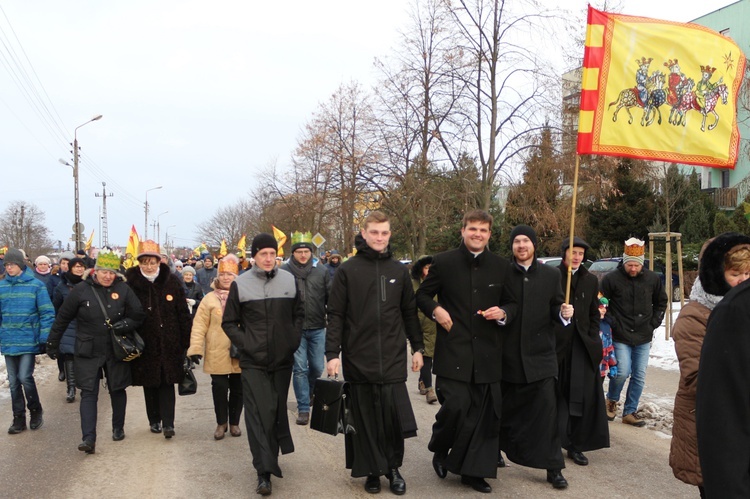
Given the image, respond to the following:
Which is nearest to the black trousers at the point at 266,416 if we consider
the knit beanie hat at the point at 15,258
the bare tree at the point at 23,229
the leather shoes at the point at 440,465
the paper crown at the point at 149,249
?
the leather shoes at the point at 440,465

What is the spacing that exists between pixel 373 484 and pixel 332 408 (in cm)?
69

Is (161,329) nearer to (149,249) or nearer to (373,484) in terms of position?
(149,249)

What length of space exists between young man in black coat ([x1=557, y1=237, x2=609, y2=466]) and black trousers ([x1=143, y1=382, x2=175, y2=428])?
3946 millimetres

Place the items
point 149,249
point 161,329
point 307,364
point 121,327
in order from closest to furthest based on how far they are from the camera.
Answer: point 121,327 < point 161,329 < point 149,249 < point 307,364

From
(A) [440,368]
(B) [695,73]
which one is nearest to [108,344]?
(A) [440,368]

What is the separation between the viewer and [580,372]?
6246mm

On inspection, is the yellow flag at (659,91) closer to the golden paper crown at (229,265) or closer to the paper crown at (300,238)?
the golden paper crown at (229,265)

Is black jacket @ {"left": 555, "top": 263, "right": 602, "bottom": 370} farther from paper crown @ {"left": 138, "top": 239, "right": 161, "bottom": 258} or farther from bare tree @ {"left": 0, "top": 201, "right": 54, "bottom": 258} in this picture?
bare tree @ {"left": 0, "top": 201, "right": 54, "bottom": 258}

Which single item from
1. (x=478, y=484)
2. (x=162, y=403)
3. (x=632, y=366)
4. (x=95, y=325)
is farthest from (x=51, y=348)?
(x=632, y=366)

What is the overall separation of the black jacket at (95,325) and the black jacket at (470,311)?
10.9ft

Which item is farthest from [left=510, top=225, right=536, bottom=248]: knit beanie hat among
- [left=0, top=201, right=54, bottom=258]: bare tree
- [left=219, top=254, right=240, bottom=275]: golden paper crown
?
[left=0, top=201, right=54, bottom=258]: bare tree

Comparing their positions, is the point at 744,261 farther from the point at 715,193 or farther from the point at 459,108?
the point at 715,193

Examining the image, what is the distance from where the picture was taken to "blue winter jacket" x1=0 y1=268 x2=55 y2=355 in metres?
7.51

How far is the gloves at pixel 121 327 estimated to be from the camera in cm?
689
